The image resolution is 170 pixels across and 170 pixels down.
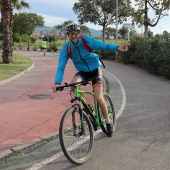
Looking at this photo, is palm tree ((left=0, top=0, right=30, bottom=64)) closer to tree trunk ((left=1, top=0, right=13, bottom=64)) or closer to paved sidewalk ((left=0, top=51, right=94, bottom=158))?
tree trunk ((left=1, top=0, right=13, bottom=64))

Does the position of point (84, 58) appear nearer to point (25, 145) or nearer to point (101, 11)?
point (25, 145)

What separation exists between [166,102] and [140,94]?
1.46 meters

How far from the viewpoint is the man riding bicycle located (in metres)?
4.29

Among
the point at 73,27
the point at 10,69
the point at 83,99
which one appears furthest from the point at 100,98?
the point at 10,69

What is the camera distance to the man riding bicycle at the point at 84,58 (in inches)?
169

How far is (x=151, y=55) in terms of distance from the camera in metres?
15.9

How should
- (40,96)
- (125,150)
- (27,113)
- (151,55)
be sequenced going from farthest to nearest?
(151,55), (40,96), (27,113), (125,150)

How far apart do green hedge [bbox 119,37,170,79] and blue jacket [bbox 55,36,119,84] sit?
9.84 m

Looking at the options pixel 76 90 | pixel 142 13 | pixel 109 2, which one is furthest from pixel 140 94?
pixel 109 2

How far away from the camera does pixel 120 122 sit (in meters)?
6.28

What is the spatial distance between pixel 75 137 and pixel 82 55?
1316 mm

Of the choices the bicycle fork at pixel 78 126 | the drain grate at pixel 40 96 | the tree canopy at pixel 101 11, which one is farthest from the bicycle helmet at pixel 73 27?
the tree canopy at pixel 101 11

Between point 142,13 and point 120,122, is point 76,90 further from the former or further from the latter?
point 142,13

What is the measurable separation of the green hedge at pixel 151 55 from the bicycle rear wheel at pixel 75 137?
10.3 m
